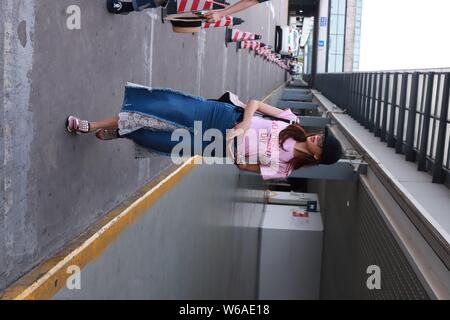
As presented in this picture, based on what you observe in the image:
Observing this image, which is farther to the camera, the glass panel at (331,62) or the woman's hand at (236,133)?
the glass panel at (331,62)

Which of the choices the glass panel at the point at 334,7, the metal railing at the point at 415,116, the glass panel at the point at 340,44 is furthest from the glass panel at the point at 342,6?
the metal railing at the point at 415,116

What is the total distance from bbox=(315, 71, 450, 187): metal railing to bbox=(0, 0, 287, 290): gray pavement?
11.4 ft

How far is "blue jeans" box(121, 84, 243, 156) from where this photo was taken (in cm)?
332

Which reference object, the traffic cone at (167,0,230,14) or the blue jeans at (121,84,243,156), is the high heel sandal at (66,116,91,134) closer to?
the blue jeans at (121,84,243,156)

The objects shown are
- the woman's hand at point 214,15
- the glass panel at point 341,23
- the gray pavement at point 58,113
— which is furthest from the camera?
the glass panel at point 341,23

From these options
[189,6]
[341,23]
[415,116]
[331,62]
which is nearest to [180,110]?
[189,6]

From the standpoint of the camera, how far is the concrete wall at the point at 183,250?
3883mm

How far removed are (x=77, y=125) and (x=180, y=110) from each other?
628 millimetres

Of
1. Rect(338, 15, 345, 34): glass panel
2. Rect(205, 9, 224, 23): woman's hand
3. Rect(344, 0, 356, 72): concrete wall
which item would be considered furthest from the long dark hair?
Rect(344, 0, 356, 72): concrete wall

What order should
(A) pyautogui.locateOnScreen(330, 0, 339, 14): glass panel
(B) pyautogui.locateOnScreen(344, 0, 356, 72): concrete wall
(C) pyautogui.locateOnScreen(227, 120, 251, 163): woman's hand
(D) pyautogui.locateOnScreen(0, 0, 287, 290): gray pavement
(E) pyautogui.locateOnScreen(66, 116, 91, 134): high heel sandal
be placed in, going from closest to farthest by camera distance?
(D) pyautogui.locateOnScreen(0, 0, 287, 290): gray pavement
(C) pyautogui.locateOnScreen(227, 120, 251, 163): woman's hand
(E) pyautogui.locateOnScreen(66, 116, 91, 134): high heel sandal
(A) pyautogui.locateOnScreen(330, 0, 339, 14): glass panel
(B) pyautogui.locateOnScreen(344, 0, 356, 72): concrete wall

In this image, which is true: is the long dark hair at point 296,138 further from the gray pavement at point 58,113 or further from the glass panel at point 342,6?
the glass panel at point 342,6

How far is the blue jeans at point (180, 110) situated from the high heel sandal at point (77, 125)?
25 cm

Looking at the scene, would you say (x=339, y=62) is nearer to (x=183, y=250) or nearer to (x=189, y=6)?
(x=183, y=250)
